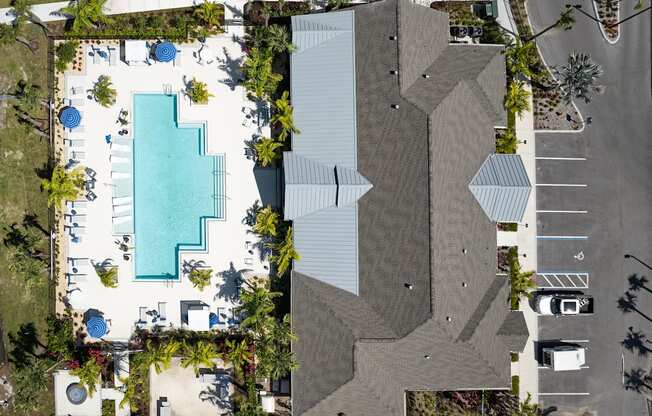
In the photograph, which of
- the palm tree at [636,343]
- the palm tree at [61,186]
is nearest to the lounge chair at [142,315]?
the palm tree at [61,186]

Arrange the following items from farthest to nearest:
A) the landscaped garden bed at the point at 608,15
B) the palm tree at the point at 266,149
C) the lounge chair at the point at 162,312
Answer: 1. the landscaped garden bed at the point at 608,15
2. the lounge chair at the point at 162,312
3. the palm tree at the point at 266,149

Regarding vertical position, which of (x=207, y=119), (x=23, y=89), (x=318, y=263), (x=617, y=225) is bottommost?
(x=318, y=263)

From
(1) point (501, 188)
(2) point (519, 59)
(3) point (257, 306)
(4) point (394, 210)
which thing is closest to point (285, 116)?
(4) point (394, 210)

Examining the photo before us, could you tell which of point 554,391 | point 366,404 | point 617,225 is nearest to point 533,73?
point 617,225

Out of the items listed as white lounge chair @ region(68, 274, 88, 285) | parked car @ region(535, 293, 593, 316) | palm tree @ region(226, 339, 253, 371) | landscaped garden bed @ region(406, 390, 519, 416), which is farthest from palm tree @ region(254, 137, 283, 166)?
parked car @ region(535, 293, 593, 316)

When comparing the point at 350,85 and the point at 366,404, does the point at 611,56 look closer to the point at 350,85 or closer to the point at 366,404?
the point at 350,85

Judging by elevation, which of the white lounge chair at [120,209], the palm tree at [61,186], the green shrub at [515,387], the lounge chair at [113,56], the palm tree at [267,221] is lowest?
the green shrub at [515,387]

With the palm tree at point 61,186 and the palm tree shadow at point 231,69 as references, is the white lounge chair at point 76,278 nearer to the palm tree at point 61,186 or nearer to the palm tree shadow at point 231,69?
the palm tree at point 61,186
